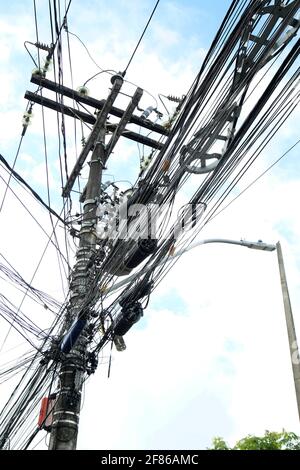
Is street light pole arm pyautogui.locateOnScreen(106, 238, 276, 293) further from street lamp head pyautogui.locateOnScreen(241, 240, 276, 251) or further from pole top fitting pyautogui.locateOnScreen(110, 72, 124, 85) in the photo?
pole top fitting pyautogui.locateOnScreen(110, 72, 124, 85)

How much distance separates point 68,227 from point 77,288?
5.76 ft

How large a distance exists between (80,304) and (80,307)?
0.20 metres

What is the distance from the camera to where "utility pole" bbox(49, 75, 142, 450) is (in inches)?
221

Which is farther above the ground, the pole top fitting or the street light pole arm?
the pole top fitting

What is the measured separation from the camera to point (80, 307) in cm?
638

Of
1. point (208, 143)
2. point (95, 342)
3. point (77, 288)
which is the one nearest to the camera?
point (208, 143)

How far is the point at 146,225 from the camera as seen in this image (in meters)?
6.12

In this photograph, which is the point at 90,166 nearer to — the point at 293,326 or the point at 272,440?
the point at 293,326

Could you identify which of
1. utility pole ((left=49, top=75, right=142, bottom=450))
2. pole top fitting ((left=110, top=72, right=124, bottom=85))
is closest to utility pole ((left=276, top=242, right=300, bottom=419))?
utility pole ((left=49, top=75, right=142, bottom=450))

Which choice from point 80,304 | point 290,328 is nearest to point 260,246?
point 290,328

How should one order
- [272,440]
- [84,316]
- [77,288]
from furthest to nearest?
[272,440] → [77,288] → [84,316]

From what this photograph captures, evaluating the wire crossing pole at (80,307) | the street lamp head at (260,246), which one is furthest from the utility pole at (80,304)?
the street lamp head at (260,246)

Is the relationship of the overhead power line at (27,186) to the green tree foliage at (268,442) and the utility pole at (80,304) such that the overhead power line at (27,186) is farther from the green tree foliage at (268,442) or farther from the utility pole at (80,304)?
the green tree foliage at (268,442)
